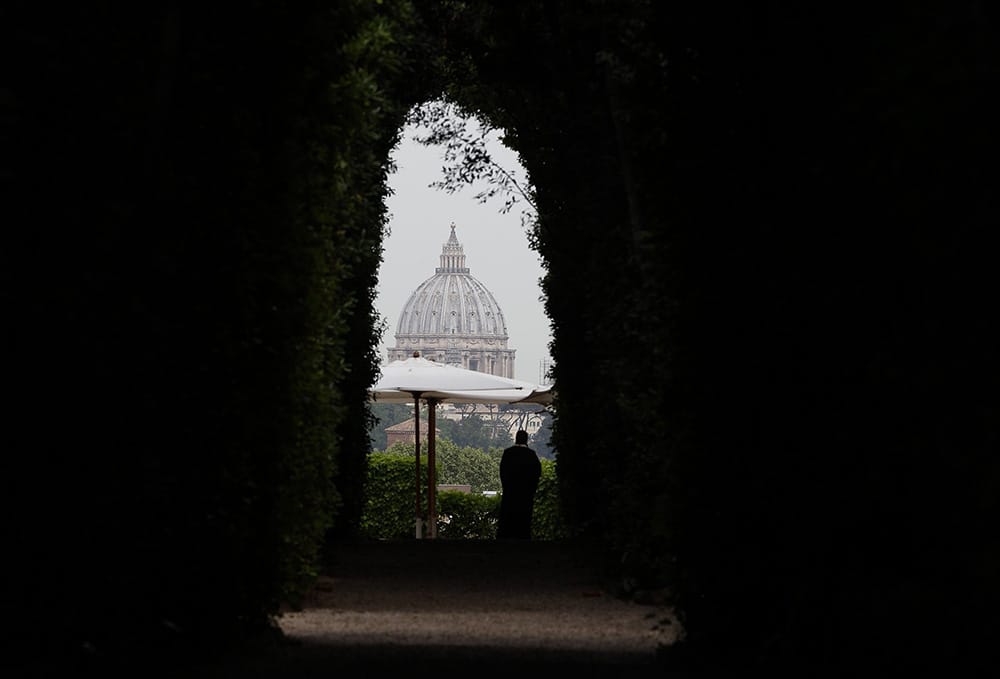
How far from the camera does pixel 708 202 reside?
883 centimetres

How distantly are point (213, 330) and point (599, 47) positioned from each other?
7776mm

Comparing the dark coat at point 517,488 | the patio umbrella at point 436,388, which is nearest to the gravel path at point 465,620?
the dark coat at point 517,488

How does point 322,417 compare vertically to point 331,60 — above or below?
below

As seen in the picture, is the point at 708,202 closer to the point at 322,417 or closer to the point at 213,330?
the point at 213,330

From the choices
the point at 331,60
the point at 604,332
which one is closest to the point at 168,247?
the point at 331,60

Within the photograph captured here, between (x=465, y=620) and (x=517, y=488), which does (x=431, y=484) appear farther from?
(x=465, y=620)

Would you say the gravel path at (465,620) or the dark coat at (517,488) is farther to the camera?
the dark coat at (517,488)

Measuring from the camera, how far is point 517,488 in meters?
24.7

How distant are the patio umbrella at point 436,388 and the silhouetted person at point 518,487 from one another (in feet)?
4.55

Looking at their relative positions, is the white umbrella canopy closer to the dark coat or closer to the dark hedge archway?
the dark coat

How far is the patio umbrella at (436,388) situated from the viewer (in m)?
26.2

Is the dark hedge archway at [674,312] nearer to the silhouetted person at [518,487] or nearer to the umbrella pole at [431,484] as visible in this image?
the silhouetted person at [518,487]

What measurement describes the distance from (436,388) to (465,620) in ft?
44.9

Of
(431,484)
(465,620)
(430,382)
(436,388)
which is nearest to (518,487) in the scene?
(436,388)
